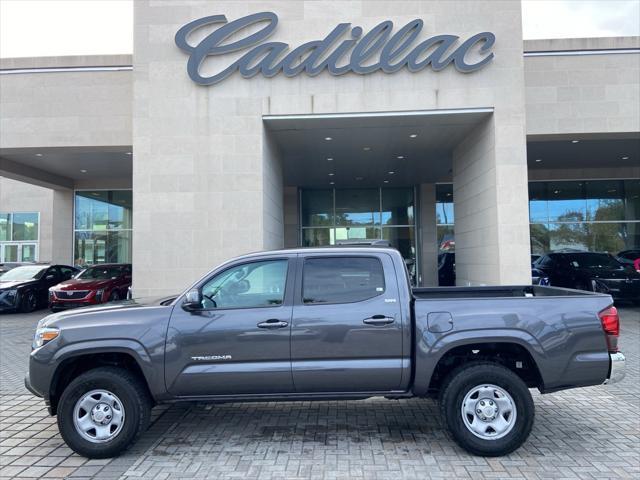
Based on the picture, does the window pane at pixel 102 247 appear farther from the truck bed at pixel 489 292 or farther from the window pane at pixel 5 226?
the truck bed at pixel 489 292

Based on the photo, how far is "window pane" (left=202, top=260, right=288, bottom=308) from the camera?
4535 millimetres

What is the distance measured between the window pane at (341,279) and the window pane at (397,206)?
17316 mm

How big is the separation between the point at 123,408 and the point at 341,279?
7.72 ft

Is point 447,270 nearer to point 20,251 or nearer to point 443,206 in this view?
point 443,206

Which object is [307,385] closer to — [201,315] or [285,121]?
[201,315]

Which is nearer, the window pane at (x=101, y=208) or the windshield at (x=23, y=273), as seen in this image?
the windshield at (x=23, y=273)

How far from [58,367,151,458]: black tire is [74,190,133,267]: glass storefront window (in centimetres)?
1918

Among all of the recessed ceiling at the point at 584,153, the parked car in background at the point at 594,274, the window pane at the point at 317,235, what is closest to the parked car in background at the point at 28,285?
the window pane at the point at 317,235

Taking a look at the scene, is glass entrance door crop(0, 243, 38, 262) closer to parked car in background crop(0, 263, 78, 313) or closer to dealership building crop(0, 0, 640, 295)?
parked car in background crop(0, 263, 78, 313)

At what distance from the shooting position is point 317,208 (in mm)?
22141

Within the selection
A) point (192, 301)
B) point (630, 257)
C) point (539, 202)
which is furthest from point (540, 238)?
point (192, 301)

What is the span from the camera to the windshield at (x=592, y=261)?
1480 cm

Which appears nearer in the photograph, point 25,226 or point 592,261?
point 592,261

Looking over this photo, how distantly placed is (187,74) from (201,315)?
8192mm
